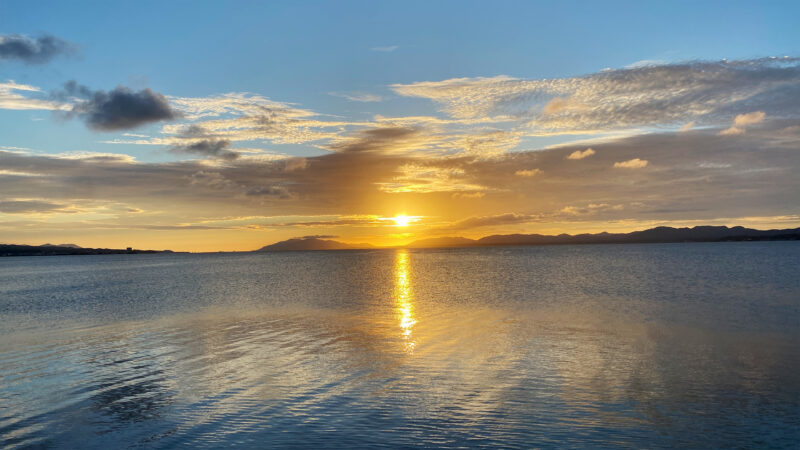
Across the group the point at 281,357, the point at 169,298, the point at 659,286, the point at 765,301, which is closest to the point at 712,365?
the point at 281,357

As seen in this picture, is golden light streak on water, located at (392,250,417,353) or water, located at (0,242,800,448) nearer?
water, located at (0,242,800,448)

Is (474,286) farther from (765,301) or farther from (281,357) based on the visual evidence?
(281,357)

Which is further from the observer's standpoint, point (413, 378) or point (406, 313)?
point (406, 313)

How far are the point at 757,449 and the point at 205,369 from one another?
57.5 feet

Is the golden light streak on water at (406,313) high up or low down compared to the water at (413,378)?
down

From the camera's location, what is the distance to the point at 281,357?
21703 millimetres

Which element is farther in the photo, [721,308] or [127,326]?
[721,308]

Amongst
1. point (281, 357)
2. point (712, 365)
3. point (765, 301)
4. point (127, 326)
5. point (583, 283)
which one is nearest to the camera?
point (712, 365)

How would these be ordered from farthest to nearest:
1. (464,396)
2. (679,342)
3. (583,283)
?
(583,283)
(679,342)
(464,396)

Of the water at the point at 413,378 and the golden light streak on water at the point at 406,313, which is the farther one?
the golden light streak on water at the point at 406,313

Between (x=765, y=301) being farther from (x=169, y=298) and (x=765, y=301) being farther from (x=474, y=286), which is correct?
(x=169, y=298)

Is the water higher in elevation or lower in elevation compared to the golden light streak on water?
higher

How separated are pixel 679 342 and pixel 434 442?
16.8 m

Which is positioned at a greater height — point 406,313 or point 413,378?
point 413,378
